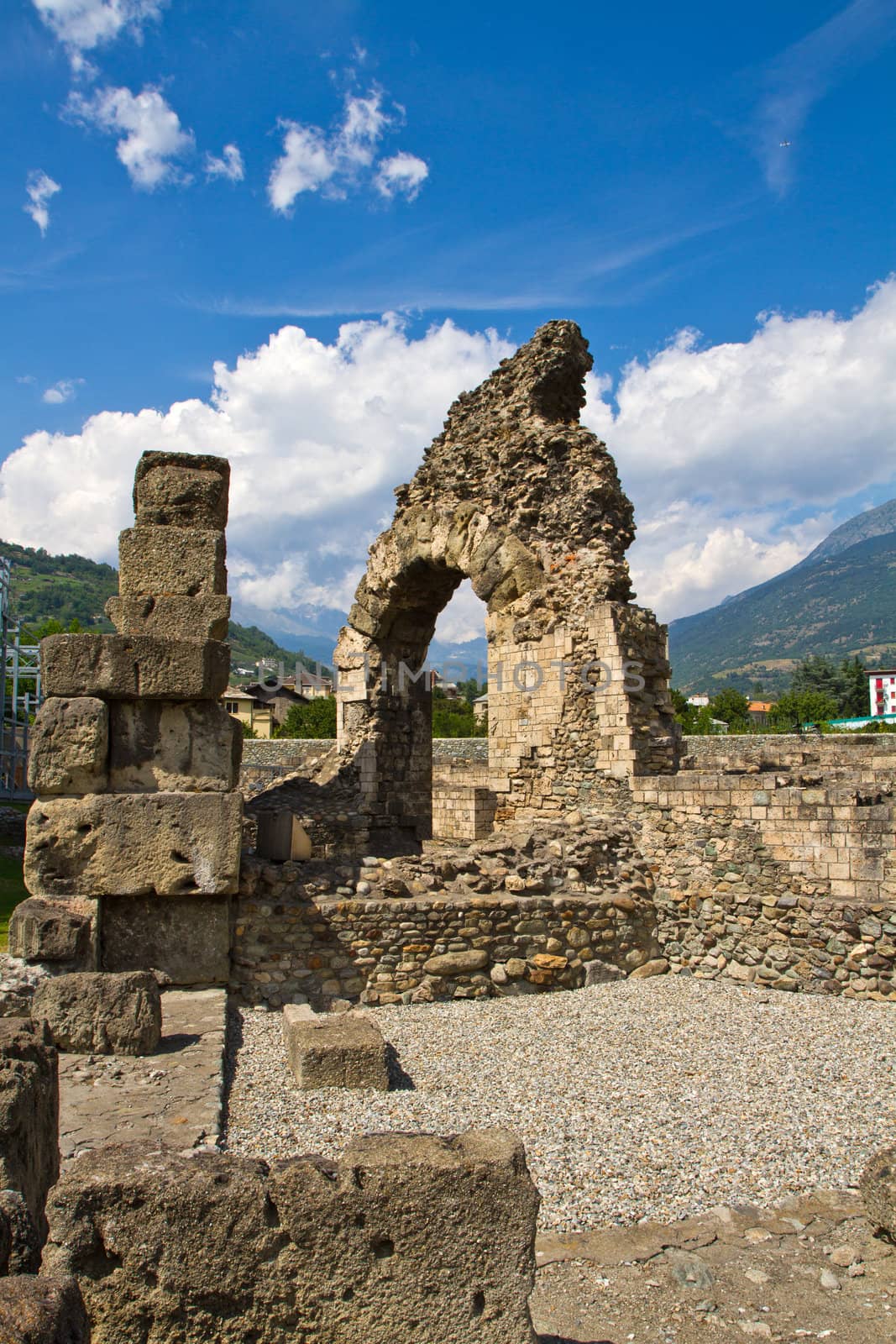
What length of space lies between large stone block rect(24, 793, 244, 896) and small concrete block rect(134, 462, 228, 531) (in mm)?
2513

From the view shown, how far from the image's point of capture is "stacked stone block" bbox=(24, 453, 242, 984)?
23.9 feet

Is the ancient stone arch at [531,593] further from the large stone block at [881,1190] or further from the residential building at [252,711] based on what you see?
the residential building at [252,711]

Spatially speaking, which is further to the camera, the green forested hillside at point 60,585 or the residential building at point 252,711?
the green forested hillside at point 60,585

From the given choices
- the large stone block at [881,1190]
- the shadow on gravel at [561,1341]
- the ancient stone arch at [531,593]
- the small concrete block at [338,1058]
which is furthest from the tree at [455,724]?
the shadow on gravel at [561,1341]

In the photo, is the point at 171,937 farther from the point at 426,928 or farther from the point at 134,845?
the point at 426,928

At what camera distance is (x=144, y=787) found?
7.61 meters

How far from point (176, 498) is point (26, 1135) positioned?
21.1 ft

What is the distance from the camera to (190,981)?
7547 mm

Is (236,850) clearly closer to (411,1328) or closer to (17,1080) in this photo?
(17,1080)

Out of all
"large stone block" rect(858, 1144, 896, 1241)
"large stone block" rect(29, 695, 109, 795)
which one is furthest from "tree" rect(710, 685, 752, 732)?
"large stone block" rect(858, 1144, 896, 1241)

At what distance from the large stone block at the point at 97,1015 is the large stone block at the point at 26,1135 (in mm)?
2340

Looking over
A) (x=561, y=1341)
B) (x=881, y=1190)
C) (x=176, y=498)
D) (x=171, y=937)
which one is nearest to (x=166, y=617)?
(x=176, y=498)

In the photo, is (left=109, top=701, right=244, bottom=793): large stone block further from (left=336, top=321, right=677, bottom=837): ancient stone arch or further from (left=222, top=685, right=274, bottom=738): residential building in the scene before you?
(left=222, top=685, right=274, bottom=738): residential building

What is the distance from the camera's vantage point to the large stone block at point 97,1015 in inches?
223
